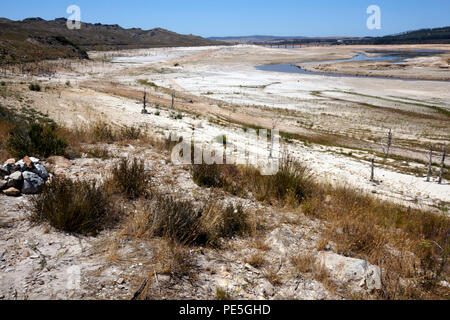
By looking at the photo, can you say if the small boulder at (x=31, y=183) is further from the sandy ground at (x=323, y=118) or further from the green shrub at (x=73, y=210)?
the sandy ground at (x=323, y=118)

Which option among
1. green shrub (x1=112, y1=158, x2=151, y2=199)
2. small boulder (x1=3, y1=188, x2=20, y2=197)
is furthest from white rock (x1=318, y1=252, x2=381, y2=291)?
small boulder (x1=3, y1=188, x2=20, y2=197)

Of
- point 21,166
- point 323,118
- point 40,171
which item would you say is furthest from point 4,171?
point 323,118

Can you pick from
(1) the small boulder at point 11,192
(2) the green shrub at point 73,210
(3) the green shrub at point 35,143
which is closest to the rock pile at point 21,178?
(1) the small boulder at point 11,192

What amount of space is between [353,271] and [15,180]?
487 cm

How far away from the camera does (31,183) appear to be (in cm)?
477

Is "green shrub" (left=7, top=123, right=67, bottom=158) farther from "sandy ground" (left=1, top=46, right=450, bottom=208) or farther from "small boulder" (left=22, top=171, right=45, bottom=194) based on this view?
"sandy ground" (left=1, top=46, right=450, bottom=208)

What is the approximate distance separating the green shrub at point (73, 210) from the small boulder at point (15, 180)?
601 millimetres

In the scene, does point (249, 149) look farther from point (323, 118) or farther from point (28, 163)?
point (323, 118)

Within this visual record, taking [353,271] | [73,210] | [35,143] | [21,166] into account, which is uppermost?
[35,143]

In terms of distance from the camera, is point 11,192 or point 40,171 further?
point 40,171

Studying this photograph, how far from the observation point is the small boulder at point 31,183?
15.5 feet
